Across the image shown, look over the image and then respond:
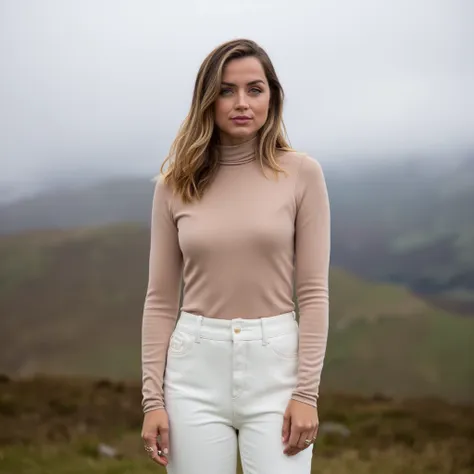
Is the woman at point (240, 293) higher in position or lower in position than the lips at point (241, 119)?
lower

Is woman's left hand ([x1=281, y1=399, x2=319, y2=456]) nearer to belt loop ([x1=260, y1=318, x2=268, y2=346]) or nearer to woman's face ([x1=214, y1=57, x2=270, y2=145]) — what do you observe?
belt loop ([x1=260, y1=318, x2=268, y2=346])

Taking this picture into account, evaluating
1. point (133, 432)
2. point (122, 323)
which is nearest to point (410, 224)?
point (122, 323)

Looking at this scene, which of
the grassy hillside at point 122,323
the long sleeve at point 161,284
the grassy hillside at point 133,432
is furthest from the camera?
the grassy hillside at point 122,323

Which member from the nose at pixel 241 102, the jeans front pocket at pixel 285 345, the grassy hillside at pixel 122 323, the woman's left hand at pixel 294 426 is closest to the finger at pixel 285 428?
the woman's left hand at pixel 294 426

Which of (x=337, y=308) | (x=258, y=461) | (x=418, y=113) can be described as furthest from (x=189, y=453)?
(x=418, y=113)

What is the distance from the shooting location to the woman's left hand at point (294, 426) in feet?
4.64

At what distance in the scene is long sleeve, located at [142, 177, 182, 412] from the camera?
1.54 meters

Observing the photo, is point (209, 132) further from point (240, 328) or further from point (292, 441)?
point (292, 441)

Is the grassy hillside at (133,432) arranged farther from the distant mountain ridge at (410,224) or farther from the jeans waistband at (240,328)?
the jeans waistband at (240,328)

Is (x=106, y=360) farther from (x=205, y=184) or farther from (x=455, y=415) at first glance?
(x=205, y=184)

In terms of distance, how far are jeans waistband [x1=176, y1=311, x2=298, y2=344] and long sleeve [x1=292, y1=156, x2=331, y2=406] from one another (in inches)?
1.5

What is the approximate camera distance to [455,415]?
3350mm

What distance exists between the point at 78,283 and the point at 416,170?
1477mm

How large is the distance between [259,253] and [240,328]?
0.44 ft
